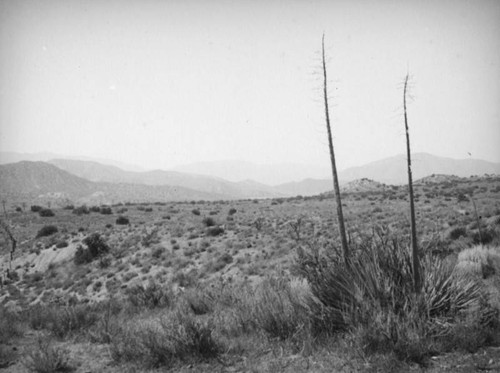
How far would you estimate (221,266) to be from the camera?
57.0ft

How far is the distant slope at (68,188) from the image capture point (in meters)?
115

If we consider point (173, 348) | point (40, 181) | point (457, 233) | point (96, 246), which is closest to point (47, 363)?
point (173, 348)

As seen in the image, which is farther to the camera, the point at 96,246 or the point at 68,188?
the point at 68,188

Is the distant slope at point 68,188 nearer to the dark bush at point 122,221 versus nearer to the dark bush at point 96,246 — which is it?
the dark bush at point 122,221

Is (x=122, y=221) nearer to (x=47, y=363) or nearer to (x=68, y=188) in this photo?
(x=47, y=363)

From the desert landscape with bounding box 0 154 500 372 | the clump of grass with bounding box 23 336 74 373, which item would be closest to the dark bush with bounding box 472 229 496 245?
the desert landscape with bounding box 0 154 500 372

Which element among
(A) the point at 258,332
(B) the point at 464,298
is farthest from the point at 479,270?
(A) the point at 258,332

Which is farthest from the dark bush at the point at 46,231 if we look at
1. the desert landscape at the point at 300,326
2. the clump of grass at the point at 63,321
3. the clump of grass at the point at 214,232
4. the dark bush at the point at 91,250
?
the clump of grass at the point at 63,321

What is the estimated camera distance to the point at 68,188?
128m

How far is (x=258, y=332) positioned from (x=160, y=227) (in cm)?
2501

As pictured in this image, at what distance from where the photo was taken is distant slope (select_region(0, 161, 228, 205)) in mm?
115062

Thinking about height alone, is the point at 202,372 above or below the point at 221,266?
above

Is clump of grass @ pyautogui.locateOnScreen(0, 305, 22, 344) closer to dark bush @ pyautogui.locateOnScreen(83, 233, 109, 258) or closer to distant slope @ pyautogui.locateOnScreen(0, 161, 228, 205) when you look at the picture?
dark bush @ pyautogui.locateOnScreen(83, 233, 109, 258)

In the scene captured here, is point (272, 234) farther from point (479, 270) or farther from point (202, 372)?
point (202, 372)
